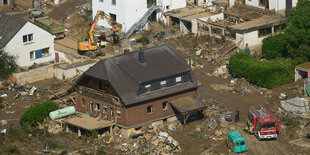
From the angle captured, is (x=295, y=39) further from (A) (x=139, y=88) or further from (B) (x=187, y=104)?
(A) (x=139, y=88)

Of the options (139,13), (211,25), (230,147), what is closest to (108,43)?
(139,13)

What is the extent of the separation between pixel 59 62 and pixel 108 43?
8659 mm

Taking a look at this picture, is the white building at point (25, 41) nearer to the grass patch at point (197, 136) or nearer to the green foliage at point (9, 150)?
the green foliage at point (9, 150)

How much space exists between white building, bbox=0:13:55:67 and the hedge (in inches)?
898

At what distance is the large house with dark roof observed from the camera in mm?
62312

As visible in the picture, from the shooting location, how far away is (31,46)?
80.6m

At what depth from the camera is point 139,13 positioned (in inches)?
3553

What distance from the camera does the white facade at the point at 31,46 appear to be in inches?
3115

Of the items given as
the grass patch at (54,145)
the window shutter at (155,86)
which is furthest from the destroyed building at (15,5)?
the grass patch at (54,145)

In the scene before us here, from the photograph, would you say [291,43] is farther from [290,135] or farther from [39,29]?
[39,29]

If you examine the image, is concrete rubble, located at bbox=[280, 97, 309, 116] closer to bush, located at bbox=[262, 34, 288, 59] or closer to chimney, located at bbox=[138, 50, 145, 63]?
bush, located at bbox=[262, 34, 288, 59]

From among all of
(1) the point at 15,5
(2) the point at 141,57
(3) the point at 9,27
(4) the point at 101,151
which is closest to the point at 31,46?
(3) the point at 9,27

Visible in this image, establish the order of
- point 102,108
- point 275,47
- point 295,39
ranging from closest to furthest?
1. point 102,108
2. point 295,39
3. point 275,47

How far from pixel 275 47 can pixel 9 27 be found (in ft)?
103
